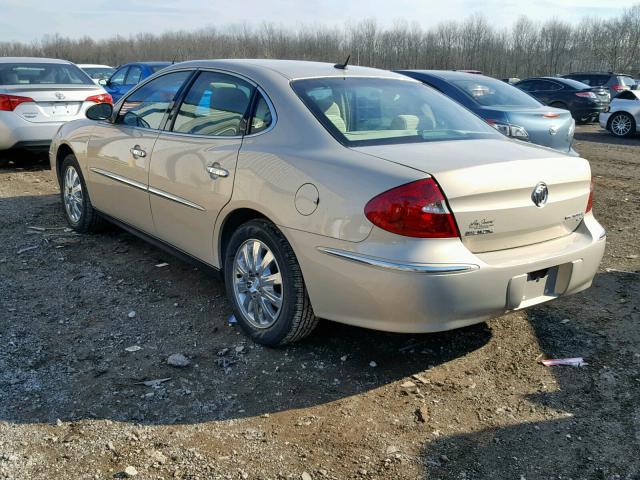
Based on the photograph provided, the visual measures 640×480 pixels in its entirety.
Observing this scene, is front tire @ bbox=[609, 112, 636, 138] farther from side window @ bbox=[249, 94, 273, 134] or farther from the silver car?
side window @ bbox=[249, 94, 273, 134]

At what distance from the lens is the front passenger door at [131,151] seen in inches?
177

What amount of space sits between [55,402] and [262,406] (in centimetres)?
102

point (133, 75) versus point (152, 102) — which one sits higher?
point (133, 75)

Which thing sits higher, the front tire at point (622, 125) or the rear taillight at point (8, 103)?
the rear taillight at point (8, 103)

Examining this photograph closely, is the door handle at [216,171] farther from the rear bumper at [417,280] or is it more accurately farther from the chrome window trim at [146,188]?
the rear bumper at [417,280]

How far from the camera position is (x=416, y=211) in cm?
290

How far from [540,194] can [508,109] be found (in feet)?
17.8

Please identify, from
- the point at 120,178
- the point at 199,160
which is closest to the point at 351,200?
the point at 199,160

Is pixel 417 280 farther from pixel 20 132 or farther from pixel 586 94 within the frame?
pixel 586 94

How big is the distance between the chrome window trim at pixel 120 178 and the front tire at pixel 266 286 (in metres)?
1.13

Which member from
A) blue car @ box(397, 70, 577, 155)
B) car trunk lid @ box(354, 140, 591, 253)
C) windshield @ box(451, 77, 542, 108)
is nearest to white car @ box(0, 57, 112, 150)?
blue car @ box(397, 70, 577, 155)

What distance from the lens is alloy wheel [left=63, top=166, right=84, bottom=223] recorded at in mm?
5734

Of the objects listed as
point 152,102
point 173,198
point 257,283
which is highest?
point 152,102

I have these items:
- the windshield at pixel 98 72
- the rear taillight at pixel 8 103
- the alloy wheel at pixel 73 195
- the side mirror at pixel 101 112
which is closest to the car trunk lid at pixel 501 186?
the side mirror at pixel 101 112
